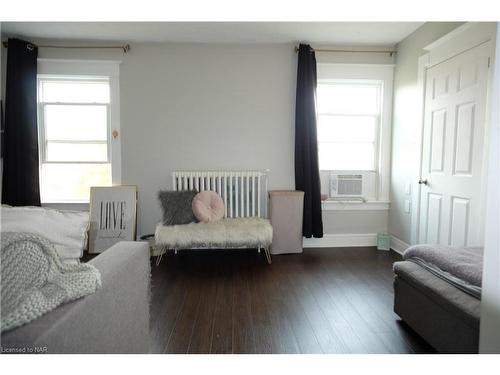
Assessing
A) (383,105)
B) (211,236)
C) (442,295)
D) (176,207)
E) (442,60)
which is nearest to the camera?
(442,295)

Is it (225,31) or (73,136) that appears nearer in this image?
(225,31)

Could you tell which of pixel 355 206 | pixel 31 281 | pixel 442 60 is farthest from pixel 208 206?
pixel 442 60

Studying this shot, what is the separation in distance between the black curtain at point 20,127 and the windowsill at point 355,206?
349 centimetres

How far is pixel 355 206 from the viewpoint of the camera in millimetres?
3734

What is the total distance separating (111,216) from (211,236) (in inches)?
52.8

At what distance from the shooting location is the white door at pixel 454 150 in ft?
7.63

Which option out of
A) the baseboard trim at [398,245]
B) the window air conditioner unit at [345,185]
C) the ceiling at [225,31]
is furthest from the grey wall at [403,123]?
the window air conditioner unit at [345,185]

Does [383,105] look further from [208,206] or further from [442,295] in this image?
[442,295]

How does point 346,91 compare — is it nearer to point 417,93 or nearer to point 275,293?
point 417,93

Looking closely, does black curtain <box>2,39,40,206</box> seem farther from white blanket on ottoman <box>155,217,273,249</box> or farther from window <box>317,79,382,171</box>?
window <box>317,79,382,171</box>

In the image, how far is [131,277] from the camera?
1.20 meters
